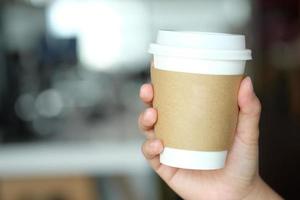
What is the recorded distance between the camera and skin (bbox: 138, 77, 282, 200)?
1016mm

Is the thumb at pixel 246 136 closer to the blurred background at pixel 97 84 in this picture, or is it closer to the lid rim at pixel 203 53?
the lid rim at pixel 203 53

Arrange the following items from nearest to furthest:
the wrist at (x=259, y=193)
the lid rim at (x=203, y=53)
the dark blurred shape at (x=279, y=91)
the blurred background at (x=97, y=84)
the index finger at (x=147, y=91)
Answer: the lid rim at (x=203, y=53)
the index finger at (x=147, y=91)
the wrist at (x=259, y=193)
the dark blurred shape at (x=279, y=91)
the blurred background at (x=97, y=84)

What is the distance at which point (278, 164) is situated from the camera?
2.45 m

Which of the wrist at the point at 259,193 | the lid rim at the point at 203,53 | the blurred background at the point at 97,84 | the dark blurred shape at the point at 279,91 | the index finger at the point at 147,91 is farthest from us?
the blurred background at the point at 97,84

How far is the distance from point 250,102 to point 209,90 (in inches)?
3.4

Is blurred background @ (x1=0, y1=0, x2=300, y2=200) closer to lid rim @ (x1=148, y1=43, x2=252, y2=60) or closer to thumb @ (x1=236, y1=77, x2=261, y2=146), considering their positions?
thumb @ (x1=236, y1=77, x2=261, y2=146)

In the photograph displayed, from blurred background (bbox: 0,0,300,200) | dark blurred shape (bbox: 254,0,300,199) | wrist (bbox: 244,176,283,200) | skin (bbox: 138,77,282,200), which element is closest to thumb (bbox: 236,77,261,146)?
skin (bbox: 138,77,282,200)

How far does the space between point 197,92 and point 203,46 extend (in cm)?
7

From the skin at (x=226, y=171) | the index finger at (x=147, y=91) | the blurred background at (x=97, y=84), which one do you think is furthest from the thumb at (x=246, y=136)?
the blurred background at (x=97, y=84)

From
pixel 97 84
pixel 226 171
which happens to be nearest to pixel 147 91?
pixel 226 171

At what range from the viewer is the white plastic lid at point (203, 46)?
0.91 metres

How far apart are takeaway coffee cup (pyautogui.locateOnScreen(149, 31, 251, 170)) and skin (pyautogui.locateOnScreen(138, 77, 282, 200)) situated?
31 millimetres

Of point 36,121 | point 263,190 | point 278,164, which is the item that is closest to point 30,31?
point 36,121

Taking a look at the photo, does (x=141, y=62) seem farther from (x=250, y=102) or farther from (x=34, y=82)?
(x=250, y=102)
